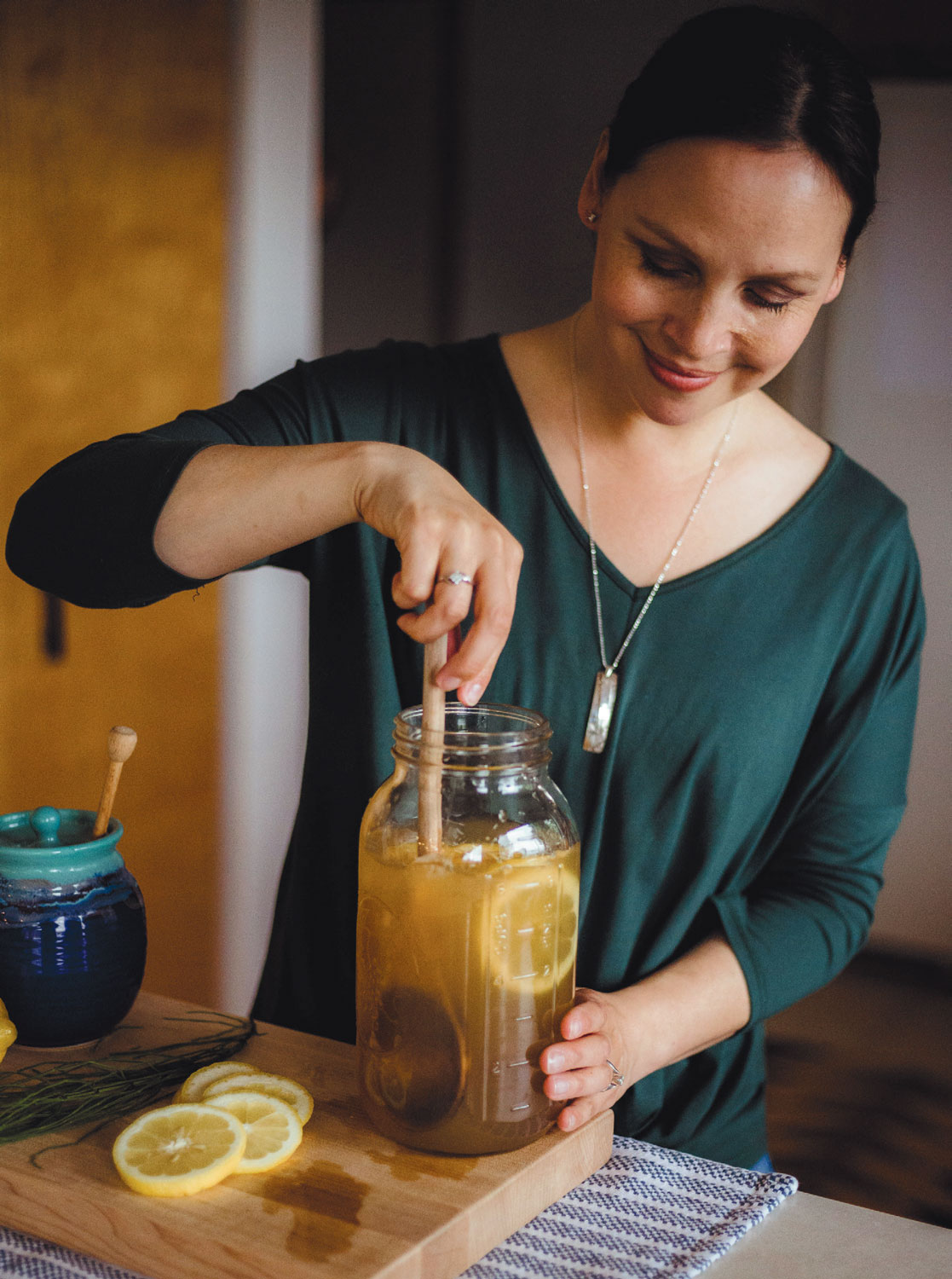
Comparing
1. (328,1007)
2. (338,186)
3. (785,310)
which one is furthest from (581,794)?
(338,186)

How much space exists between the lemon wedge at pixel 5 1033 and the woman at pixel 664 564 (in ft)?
1.12

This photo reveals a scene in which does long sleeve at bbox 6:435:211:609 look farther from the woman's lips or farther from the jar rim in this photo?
the woman's lips

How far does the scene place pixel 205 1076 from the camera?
3.02ft

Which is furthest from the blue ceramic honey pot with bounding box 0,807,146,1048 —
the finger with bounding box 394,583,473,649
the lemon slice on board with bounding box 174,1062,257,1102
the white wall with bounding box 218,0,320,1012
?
the white wall with bounding box 218,0,320,1012

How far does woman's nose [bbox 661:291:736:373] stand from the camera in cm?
101

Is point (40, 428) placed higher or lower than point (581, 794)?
higher

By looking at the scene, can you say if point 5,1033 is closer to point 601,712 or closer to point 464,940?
point 464,940

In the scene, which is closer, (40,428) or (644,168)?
(644,168)

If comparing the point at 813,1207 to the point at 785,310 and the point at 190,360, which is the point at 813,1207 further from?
the point at 190,360

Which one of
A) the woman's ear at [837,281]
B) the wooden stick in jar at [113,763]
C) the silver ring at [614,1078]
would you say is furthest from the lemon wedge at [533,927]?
the woman's ear at [837,281]

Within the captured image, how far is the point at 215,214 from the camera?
252cm

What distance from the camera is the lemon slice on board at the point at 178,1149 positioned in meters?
0.79

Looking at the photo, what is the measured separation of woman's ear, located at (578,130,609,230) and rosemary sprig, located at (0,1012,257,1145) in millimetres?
768

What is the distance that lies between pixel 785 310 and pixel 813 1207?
2.30ft
